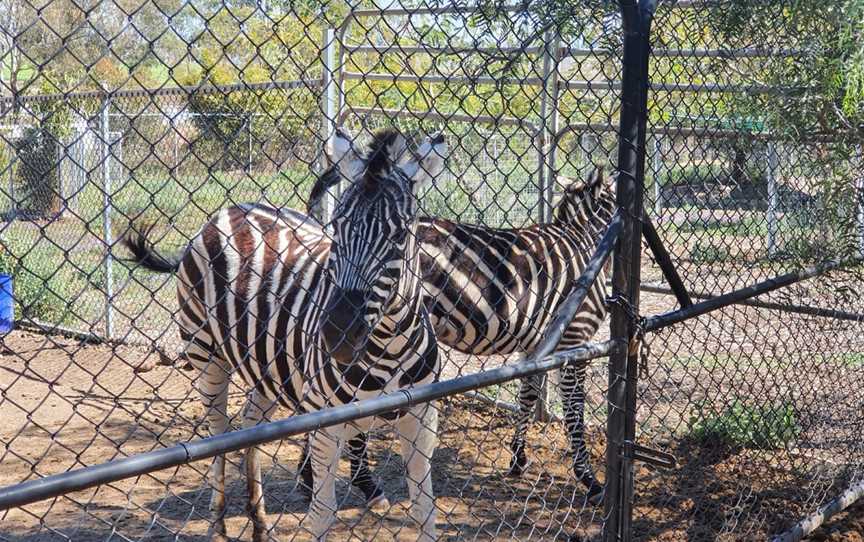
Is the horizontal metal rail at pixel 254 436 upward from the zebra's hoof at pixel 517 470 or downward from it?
upward

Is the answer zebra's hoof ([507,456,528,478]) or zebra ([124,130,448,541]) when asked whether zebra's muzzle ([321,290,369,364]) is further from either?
zebra's hoof ([507,456,528,478])

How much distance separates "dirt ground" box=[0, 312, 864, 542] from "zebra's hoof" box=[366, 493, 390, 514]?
0.05 m

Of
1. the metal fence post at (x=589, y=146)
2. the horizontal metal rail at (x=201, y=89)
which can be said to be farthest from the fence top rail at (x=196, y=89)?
the metal fence post at (x=589, y=146)

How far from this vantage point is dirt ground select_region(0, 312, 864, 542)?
4.20m

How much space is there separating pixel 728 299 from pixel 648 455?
2.44 feet

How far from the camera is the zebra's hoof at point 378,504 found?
16.3 feet

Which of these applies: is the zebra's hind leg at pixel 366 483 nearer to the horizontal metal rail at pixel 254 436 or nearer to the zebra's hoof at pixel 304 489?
the zebra's hoof at pixel 304 489

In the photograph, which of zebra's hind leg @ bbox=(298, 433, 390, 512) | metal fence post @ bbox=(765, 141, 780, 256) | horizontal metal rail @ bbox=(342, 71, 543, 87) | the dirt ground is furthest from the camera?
zebra's hind leg @ bbox=(298, 433, 390, 512)

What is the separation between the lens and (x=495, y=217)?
7.54 m

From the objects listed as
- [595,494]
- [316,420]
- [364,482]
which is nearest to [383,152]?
[316,420]

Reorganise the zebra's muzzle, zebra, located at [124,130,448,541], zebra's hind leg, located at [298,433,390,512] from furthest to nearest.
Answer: zebra's hind leg, located at [298,433,390,512] → zebra, located at [124,130,448,541] → the zebra's muzzle

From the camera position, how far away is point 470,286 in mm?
5184

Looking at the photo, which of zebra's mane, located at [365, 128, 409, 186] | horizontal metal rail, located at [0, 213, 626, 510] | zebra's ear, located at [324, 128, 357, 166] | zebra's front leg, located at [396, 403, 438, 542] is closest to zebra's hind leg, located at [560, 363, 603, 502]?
zebra's front leg, located at [396, 403, 438, 542]

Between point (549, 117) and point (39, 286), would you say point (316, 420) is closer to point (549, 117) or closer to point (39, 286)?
point (549, 117)
